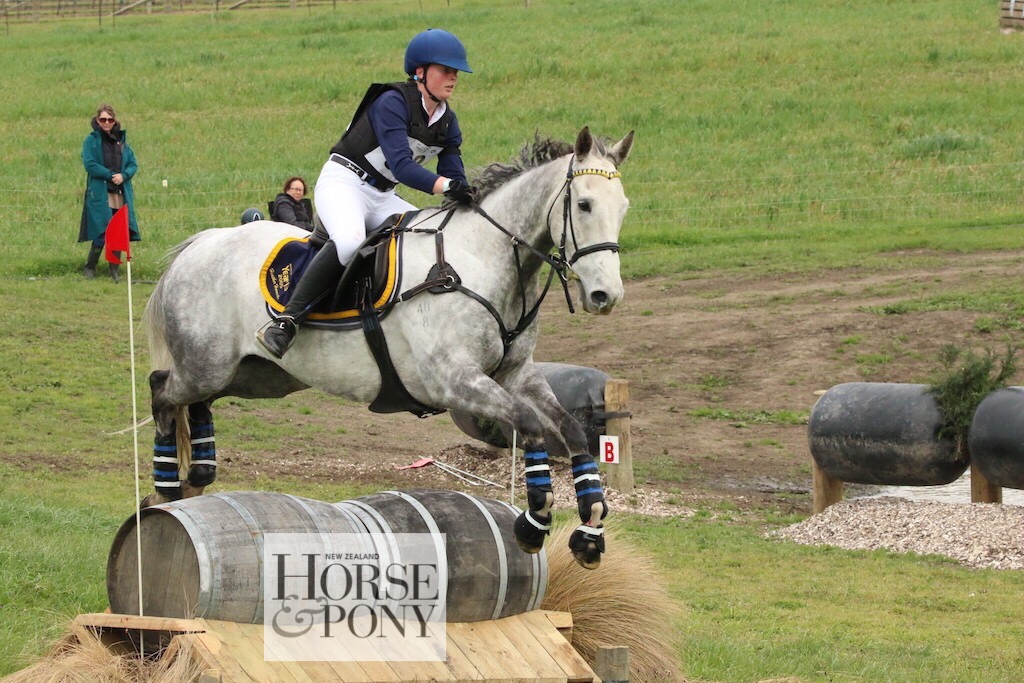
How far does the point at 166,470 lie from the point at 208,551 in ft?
6.58

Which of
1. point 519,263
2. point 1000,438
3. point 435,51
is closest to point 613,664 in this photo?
point 519,263

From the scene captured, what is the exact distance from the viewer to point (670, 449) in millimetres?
12953

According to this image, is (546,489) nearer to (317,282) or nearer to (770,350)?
(317,282)

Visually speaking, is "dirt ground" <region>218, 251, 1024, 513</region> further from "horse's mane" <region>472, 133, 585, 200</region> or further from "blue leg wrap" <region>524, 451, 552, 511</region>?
"blue leg wrap" <region>524, 451, 552, 511</region>

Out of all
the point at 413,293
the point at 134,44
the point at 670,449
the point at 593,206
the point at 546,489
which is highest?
the point at 134,44

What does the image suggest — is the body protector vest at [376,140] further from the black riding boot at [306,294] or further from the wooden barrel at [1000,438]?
the wooden barrel at [1000,438]

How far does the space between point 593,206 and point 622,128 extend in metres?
20.9

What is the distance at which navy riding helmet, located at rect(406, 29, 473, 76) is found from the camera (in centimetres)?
638

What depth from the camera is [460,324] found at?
20.2ft

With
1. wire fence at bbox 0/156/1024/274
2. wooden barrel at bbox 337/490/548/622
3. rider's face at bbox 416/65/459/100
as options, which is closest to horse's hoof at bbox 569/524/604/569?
wooden barrel at bbox 337/490/548/622

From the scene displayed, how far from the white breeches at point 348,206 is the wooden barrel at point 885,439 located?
5168 millimetres

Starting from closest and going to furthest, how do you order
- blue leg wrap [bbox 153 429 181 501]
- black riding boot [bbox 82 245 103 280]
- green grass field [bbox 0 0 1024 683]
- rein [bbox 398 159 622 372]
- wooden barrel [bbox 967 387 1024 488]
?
rein [bbox 398 159 622 372] < blue leg wrap [bbox 153 429 181 501] < green grass field [bbox 0 0 1024 683] < wooden barrel [bbox 967 387 1024 488] < black riding boot [bbox 82 245 103 280]

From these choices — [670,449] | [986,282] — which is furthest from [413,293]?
[986,282]

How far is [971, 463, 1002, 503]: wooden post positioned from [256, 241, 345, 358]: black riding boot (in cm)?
595
